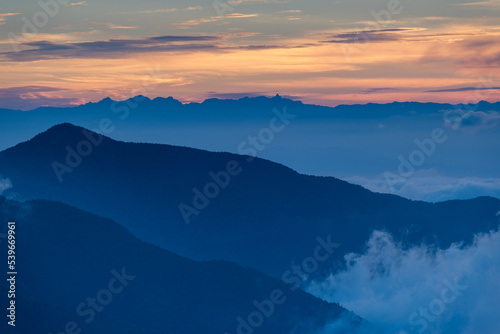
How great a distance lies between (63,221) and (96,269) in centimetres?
1521

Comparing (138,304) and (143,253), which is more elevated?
(143,253)

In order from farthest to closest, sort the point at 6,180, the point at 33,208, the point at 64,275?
1. the point at 6,180
2. the point at 33,208
3. the point at 64,275

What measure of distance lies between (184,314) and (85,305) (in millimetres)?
26010

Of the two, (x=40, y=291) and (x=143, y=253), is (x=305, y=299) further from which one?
(x=40, y=291)

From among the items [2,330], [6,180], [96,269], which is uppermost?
[6,180]

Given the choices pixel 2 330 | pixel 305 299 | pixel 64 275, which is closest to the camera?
pixel 2 330

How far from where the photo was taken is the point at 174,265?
559 ft

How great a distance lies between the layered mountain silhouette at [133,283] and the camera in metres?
149

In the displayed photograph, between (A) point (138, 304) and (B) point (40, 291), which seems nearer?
(B) point (40, 291)

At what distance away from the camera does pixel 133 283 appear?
161 metres

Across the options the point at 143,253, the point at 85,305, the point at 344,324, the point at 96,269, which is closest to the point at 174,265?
the point at 143,253

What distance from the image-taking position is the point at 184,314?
16038cm

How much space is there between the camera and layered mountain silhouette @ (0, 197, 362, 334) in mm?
149375

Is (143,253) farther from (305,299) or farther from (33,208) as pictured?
(305,299)
